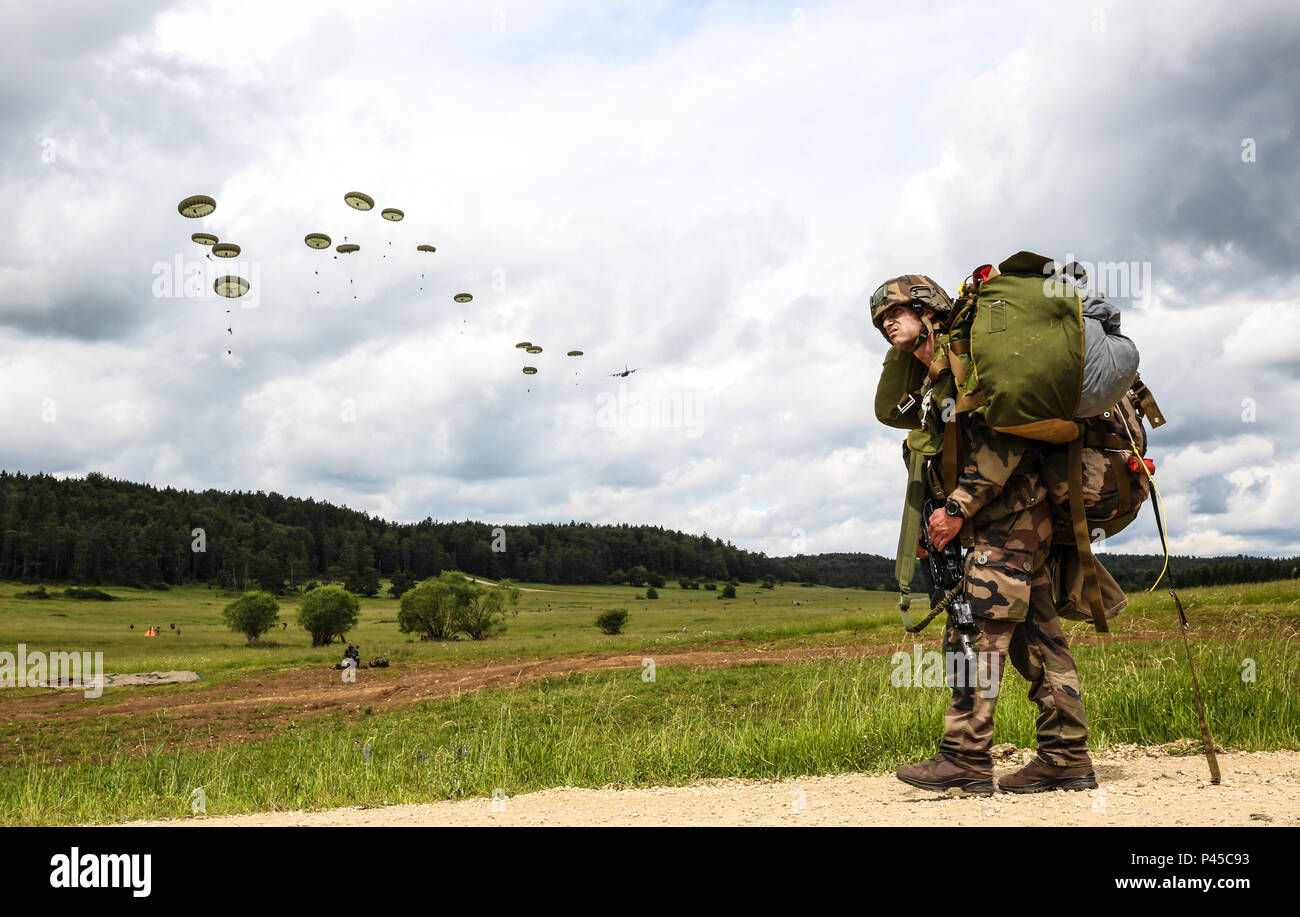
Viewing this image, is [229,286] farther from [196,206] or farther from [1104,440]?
[1104,440]

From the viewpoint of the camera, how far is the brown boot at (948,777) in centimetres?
417

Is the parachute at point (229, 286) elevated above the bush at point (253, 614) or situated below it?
above

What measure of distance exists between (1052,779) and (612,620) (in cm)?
5469

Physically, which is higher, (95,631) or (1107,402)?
(1107,402)

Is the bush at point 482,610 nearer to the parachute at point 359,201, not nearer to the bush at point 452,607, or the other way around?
the bush at point 452,607

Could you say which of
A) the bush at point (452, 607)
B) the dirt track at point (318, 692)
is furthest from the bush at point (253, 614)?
the dirt track at point (318, 692)

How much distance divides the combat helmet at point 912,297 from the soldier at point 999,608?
0.03 m

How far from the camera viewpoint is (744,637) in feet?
119

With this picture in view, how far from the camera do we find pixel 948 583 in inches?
183

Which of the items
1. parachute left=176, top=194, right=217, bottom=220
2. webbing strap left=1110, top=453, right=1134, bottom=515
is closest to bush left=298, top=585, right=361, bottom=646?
parachute left=176, top=194, right=217, bottom=220

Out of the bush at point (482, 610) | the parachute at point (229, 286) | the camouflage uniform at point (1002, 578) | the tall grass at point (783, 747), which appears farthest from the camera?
the bush at point (482, 610)
